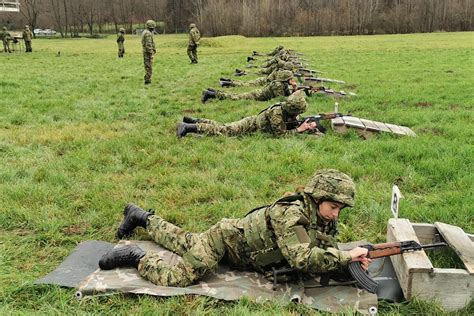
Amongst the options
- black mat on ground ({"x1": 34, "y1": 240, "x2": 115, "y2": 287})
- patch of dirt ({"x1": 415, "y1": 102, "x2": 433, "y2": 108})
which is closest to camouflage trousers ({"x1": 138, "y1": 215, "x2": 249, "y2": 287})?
black mat on ground ({"x1": 34, "y1": 240, "x2": 115, "y2": 287})

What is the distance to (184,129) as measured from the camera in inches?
371

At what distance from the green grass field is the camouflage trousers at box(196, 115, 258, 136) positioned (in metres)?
0.25

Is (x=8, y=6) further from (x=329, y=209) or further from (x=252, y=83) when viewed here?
(x=329, y=209)

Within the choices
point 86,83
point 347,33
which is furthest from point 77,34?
point 86,83

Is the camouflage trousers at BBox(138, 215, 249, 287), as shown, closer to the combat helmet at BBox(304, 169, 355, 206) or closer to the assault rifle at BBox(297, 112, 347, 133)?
the combat helmet at BBox(304, 169, 355, 206)

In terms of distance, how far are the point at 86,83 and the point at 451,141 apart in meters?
13.7

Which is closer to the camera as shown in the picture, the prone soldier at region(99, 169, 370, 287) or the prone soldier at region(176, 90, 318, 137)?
the prone soldier at region(99, 169, 370, 287)

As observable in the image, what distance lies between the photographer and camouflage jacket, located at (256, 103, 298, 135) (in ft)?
30.5

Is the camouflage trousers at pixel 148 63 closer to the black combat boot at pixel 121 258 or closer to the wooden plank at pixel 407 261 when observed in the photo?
the black combat boot at pixel 121 258

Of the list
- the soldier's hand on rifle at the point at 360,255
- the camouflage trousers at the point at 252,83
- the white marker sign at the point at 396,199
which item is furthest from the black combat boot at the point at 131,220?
the camouflage trousers at the point at 252,83

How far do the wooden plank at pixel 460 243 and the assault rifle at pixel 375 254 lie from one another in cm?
40

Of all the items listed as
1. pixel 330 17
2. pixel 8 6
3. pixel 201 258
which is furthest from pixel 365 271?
pixel 330 17

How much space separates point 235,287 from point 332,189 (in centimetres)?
127

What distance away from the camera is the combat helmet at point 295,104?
352 inches
